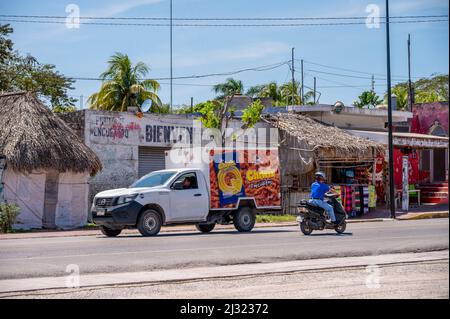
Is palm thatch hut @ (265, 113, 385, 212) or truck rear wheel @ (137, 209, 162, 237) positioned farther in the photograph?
palm thatch hut @ (265, 113, 385, 212)

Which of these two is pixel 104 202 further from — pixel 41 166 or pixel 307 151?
pixel 307 151

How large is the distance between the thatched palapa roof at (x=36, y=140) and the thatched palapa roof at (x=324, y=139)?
10.2 m

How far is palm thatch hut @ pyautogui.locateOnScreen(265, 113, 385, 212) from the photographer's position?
1318 inches

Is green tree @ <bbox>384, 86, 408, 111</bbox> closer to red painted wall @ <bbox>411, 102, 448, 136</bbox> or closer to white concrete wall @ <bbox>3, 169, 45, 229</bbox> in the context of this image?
red painted wall @ <bbox>411, 102, 448, 136</bbox>

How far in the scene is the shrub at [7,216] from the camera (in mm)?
24406

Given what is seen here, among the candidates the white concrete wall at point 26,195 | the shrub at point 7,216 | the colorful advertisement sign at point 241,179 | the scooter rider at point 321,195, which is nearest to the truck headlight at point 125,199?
the colorful advertisement sign at point 241,179

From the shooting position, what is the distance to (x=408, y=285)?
31.9 ft

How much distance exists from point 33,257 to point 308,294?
23.0 feet

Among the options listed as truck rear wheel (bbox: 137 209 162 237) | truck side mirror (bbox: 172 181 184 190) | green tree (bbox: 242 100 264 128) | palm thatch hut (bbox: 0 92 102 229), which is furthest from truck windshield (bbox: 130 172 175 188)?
green tree (bbox: 242 100 264 128)

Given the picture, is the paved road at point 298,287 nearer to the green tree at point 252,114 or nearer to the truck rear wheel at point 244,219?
the truck rear wheel at point 244,219

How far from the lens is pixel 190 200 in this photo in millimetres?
21984

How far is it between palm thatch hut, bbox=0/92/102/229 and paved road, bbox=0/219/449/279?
7592 mm
